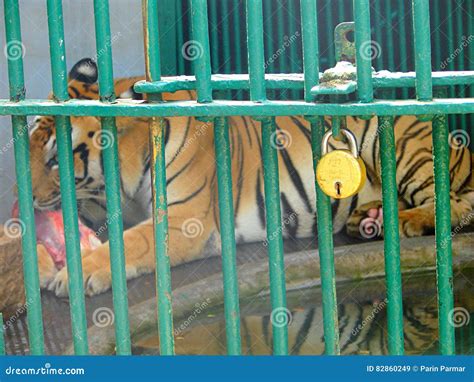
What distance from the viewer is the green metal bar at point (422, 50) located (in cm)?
203

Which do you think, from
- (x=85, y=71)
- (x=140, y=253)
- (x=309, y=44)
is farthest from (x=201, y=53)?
(x=85, y=71)

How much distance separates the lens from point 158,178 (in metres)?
2.16

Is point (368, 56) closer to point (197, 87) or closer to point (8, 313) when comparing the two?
point (197, 87)

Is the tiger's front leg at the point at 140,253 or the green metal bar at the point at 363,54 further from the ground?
the green metal bar at the point at 363,54

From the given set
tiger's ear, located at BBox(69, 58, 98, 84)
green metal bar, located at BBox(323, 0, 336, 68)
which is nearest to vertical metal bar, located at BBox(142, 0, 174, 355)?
tiger's ear, located at BBox(69, 58, 98, 84)

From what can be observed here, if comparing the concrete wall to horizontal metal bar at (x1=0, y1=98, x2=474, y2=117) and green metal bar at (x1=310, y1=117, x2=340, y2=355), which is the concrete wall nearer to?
horizontal metal bar at (x1=0, y1=98, x2=474, y2=117)

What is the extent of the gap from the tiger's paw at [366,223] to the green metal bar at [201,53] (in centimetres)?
350

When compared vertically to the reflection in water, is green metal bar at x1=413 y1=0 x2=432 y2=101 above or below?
above

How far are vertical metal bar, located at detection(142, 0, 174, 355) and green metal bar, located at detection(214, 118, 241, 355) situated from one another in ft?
0.38

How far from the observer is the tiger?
531cm

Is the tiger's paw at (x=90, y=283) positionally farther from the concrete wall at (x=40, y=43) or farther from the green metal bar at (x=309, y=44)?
the green metal bar at (x=309, y=44)

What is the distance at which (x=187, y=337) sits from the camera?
4.29 meters

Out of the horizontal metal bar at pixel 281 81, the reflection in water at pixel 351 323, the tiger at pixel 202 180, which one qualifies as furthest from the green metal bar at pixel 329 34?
the horizontal metal bar at pixel 281 81

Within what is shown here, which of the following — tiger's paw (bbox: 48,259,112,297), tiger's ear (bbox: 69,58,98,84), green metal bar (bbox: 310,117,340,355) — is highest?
tiger's ear (bbox: 69,58,98,84)
